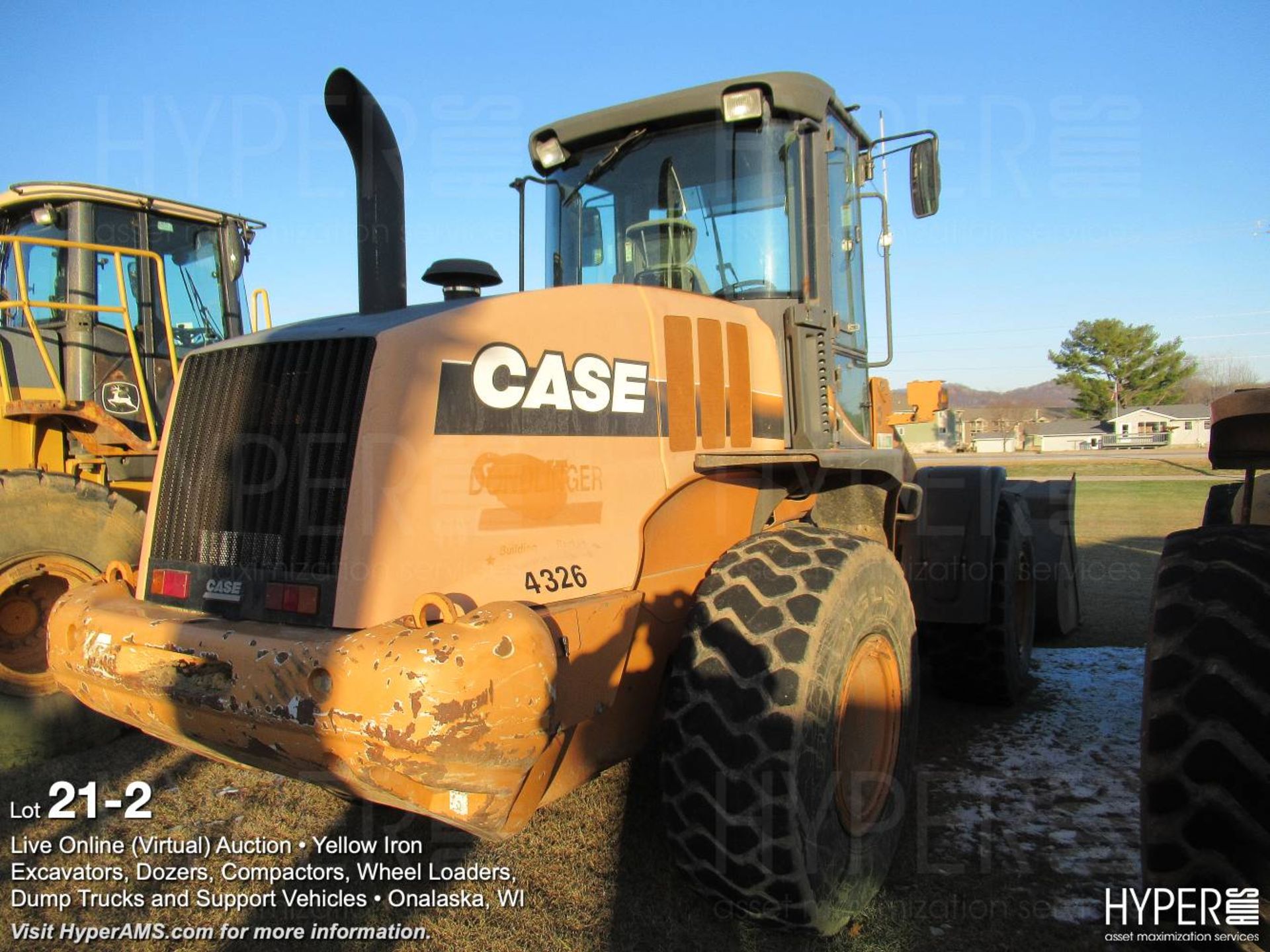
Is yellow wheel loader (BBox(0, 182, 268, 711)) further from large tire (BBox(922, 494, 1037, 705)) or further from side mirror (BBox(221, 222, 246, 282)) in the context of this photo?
large tire (BBox(922, 494, 1037, 705))

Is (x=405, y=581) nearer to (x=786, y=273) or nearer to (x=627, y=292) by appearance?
(x=627, y=292)

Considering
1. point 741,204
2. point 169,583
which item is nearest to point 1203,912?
point 741,204

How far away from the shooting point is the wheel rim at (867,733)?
119 inches

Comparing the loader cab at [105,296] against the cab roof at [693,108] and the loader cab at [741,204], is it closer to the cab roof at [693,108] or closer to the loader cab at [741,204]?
the cab roof at [693,108]

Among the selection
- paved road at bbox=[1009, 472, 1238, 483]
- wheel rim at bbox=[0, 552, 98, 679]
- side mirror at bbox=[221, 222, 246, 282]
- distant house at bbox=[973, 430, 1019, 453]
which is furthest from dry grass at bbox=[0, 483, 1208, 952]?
distant house at bbox=[973, 430, 1019, 453]

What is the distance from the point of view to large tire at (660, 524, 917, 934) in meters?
A: 2.64

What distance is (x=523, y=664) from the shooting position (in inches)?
88.7

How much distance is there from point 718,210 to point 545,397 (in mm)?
1465

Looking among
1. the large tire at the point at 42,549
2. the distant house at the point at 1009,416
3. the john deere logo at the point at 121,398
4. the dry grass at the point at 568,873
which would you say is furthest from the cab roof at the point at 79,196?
the distant house at the point at 1009,416

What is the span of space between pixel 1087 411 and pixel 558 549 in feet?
229

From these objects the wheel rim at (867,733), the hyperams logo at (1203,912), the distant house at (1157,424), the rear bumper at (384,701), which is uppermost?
the distant house at (1157,424)

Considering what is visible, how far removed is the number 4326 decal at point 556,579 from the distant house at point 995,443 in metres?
65.1

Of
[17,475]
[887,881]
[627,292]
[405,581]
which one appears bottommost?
[887,881]

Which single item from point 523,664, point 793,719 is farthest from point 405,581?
point 793,719
